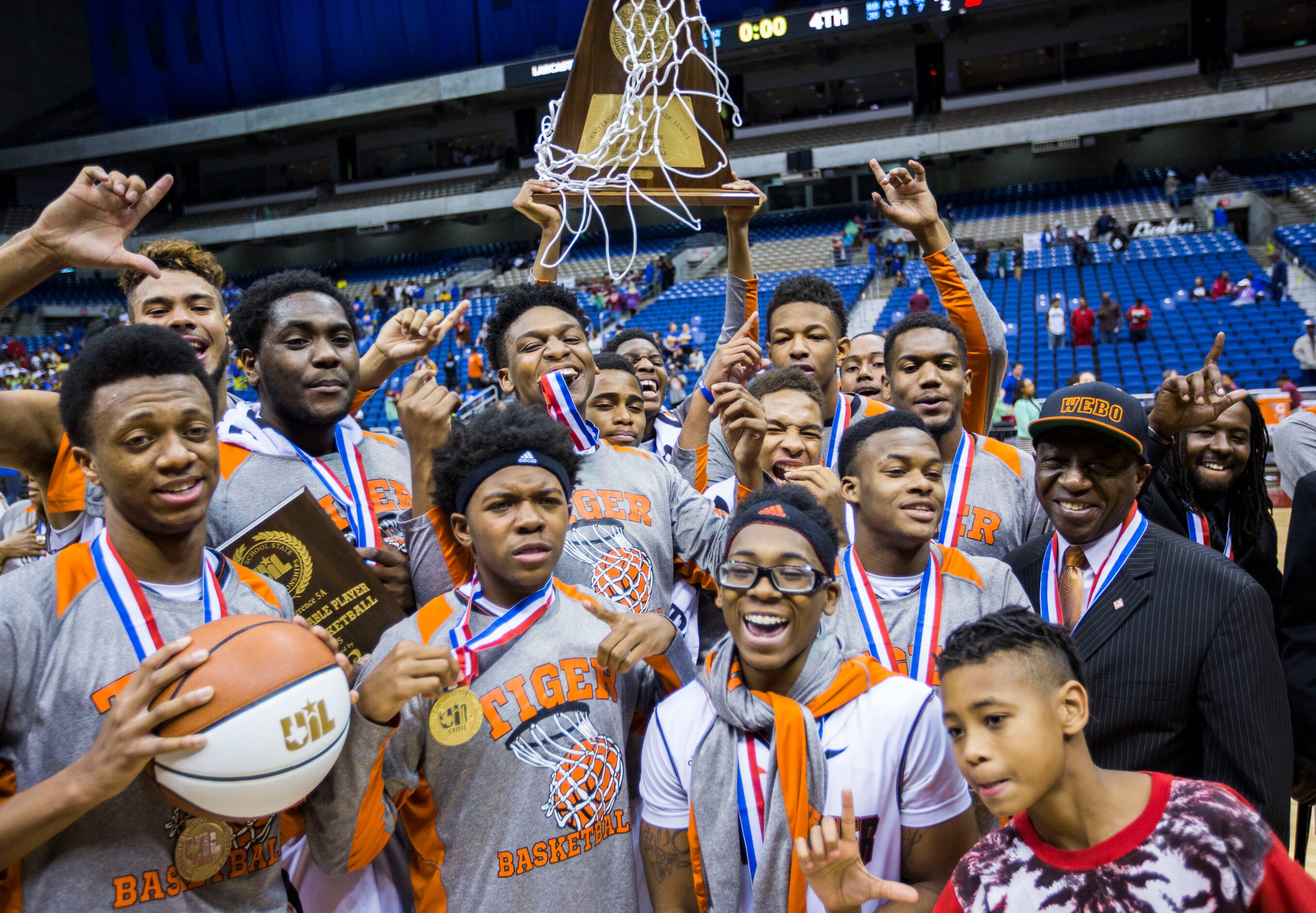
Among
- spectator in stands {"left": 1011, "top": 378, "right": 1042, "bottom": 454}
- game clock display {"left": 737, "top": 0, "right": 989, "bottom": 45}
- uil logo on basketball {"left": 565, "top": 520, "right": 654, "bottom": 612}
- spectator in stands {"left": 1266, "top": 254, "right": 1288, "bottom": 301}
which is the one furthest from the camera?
game clock display {"left": 737, "top": 0, "right": 989, "bottom": 45}

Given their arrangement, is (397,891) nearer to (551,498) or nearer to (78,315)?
(551,498)

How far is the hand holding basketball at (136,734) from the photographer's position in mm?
1505

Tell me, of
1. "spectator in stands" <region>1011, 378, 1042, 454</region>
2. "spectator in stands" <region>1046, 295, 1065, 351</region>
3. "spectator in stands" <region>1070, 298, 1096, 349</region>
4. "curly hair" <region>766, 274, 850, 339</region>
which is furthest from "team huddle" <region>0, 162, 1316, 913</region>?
"spectator in stands" <region>1046, 295, 1065, 351</region>

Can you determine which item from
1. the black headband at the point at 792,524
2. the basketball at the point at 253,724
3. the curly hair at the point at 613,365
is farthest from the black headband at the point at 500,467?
the curly hair at the point at 613,365

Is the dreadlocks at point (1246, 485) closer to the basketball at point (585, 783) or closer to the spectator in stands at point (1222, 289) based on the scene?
the basketball at point (585, 783)

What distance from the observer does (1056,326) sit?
1388 centimetres

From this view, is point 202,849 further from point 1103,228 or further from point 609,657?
point 1103,228

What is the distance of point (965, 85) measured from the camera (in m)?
24.1

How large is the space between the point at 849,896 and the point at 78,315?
30096 mm

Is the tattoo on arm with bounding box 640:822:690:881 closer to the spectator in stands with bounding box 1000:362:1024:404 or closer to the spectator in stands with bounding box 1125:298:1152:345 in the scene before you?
the spectator in stands with bounding box 1000:362:1024:404

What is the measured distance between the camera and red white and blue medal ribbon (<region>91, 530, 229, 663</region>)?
5.68ft

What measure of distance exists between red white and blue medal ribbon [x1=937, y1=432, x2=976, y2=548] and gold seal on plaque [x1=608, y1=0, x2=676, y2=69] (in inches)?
66.9

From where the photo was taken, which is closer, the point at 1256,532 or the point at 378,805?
the point at 378,805

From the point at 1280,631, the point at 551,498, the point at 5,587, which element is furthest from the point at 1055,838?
the point at 5,587
